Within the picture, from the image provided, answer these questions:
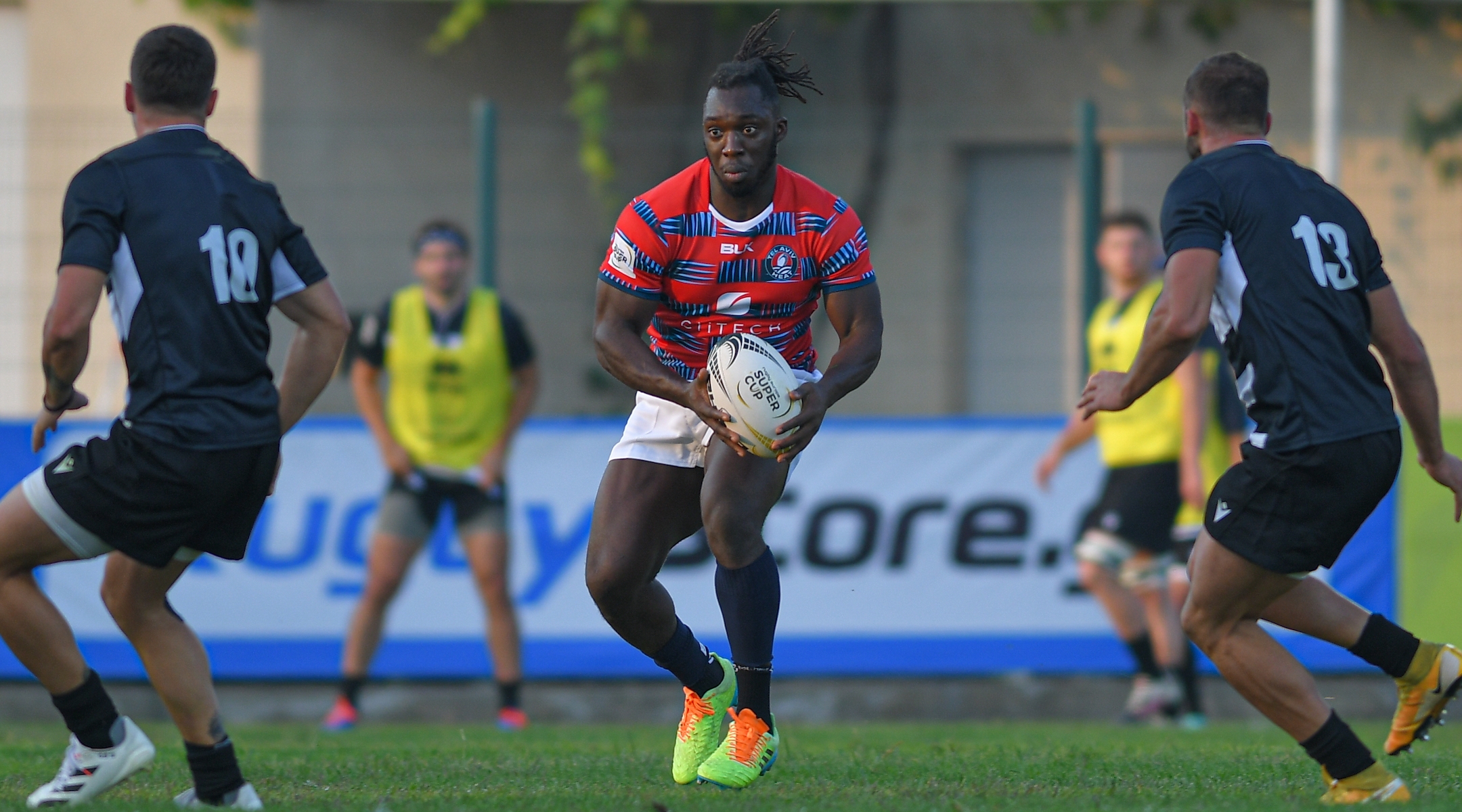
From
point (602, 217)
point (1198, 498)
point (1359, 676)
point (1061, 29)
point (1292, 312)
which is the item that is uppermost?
point (1061, 29)

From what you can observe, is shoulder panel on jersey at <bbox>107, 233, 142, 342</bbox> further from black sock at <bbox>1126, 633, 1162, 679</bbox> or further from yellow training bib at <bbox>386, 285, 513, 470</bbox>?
black sock at <bbox>1126, 633, 1162, 679</bbox>

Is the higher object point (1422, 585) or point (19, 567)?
point (19, 567)

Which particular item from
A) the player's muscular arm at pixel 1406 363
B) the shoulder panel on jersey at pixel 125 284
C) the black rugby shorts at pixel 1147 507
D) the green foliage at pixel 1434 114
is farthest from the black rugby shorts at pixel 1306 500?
the green foliage at pixel 1434 114

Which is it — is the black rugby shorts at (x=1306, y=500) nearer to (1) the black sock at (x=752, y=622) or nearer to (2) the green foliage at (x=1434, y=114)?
(1) the black sock at (x=752, y=622)

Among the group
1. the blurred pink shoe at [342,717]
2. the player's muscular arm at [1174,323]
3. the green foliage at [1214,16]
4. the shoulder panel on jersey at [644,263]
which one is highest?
the green foliage at [1214,16]

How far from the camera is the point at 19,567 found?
439cm

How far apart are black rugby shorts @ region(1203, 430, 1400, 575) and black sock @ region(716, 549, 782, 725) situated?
1416 mm

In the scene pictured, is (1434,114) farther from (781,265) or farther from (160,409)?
(160,409)

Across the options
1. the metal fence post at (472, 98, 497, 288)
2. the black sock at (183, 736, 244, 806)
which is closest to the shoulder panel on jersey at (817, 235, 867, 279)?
the black sock at (183, 736, 244, 806)

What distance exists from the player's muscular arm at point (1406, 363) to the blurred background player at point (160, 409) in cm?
304

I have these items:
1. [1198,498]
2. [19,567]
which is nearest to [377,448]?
[1198,498]

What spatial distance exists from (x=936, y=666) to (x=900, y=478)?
1.08 m

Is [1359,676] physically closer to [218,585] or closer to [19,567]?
[218,585]

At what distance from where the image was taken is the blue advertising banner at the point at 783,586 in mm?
9344
